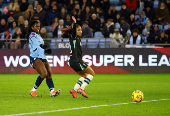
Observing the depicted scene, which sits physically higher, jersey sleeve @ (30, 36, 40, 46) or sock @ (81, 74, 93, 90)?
jersey sleeve @ (30, 36, 40, 46)

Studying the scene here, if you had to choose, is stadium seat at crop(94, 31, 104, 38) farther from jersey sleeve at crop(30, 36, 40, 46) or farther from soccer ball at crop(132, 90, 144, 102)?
soccer ball at crop(132, 90, 144, 102)

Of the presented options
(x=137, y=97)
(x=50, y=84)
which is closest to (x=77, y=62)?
(x=50, y=84)

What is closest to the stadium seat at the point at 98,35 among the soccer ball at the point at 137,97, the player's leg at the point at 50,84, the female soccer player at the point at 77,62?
the player's leg at the point at 50,84

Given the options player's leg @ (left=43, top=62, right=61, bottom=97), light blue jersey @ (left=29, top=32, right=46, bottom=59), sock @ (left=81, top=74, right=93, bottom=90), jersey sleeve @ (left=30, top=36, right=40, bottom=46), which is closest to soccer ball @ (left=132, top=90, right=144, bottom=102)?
sock @ (left=81, top=74, right=93, bottom=90)

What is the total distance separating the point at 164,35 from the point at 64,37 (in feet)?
17.5

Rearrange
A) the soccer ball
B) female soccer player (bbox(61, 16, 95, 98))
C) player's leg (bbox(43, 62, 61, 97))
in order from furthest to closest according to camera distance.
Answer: player's leg (bbox(43, 62, 61, 97)) < female soccer player (bbox(61, 16, 95, 98)) < the soccer ball

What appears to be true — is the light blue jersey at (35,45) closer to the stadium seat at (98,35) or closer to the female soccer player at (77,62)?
the female soccer player at (77,62)

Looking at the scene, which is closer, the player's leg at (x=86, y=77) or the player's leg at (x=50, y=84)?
the player's leg at (x=86, y=77)

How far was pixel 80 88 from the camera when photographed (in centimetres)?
1065

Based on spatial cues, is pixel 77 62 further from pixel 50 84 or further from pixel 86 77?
pixel 50 84

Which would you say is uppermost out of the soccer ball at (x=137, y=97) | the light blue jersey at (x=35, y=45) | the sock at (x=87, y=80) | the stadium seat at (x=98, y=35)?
the light blue jersey at (x=35, y=45)

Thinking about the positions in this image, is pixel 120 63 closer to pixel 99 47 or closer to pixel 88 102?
pixel 99 47

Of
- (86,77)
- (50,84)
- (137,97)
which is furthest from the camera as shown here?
(50,84)

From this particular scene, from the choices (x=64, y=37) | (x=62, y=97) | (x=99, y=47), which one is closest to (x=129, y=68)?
(x=99, y=47)
